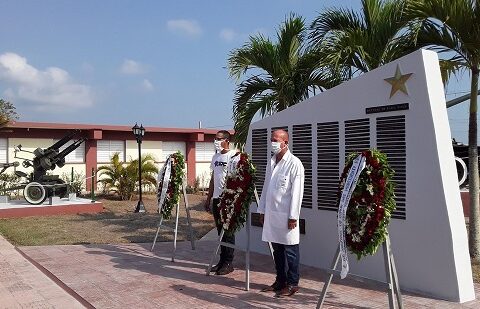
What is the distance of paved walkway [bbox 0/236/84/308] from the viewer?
18.7 ft

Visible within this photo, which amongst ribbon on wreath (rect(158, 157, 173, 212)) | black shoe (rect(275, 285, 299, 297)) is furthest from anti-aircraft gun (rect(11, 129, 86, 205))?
black shoe (rect(275, 285, 299, 297))

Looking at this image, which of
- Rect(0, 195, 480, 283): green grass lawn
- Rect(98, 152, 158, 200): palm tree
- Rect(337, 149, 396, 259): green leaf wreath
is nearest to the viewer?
Rect(337, 149, 396, 259): green leaf wreath

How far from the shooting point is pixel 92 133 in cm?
2158

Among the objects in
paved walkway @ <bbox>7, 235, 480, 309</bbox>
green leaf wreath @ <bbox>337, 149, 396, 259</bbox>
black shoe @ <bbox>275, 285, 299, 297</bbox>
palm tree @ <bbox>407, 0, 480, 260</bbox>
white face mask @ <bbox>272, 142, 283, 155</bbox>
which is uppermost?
palm tree @ <bbox>407, 0, 480, 260</bbox>

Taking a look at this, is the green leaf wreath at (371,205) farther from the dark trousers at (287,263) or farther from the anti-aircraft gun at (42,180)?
the anti-aircraft gun at (42,180)

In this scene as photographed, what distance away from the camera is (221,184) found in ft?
23.5

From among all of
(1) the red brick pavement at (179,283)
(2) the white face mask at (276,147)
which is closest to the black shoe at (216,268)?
(1) the red brick pavement at (179,283)

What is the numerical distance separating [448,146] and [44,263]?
615 cm

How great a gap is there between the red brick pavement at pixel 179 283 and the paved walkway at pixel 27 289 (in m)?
0.17

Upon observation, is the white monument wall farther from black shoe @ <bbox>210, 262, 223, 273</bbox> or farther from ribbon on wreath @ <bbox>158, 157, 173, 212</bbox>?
ribbon on wreath @ <bbox>158, 157, 173, 212</bbox>

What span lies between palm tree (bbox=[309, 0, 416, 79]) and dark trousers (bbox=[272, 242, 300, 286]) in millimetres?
3980

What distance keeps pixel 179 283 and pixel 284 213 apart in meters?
1.80

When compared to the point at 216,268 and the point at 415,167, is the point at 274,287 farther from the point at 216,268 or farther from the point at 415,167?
the point at 415,167

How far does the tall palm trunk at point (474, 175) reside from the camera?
7.29 m
